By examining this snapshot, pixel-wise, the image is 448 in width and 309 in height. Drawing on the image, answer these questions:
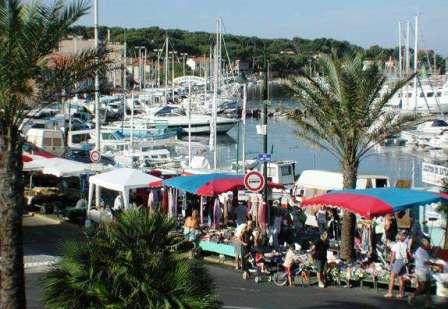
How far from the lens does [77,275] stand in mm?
9977

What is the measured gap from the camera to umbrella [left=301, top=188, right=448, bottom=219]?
16875 millimetres

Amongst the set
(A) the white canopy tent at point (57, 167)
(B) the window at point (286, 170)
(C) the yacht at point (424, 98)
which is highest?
(C) the yacht at point (424, 98)

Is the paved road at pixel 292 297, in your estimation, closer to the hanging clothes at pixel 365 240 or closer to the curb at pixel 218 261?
the curb at pixel 218 261

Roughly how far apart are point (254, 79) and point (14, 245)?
154 m

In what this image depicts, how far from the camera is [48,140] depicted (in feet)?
144

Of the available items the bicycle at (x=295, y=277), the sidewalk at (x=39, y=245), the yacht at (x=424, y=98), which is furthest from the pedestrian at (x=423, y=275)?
the yacht at (x=424, y=98)

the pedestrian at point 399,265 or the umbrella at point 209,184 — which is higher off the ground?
the umbrella at point 209,184

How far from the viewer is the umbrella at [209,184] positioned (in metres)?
21.5

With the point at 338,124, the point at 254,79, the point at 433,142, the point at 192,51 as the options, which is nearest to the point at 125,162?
the point at 338,124

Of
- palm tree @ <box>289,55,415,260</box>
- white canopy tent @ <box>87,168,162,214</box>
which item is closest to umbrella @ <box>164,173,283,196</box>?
white canopy tent @ <box>87,168,162,214</box>

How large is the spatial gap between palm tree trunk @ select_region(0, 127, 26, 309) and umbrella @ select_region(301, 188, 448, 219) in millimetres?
8371

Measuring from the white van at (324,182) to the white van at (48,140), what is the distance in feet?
58.1

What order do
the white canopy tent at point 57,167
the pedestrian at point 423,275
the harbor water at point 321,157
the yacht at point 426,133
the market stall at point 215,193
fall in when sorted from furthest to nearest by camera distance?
the yacht at point 426,133 → the harbor water at point 321,157 → the white canopy tent at point 57,167 → the market stall at point 215,193 → the pedestrian at point 423,275

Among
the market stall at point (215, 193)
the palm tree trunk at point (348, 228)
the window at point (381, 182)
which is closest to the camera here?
the palm tree trunk at point (348, 228)
